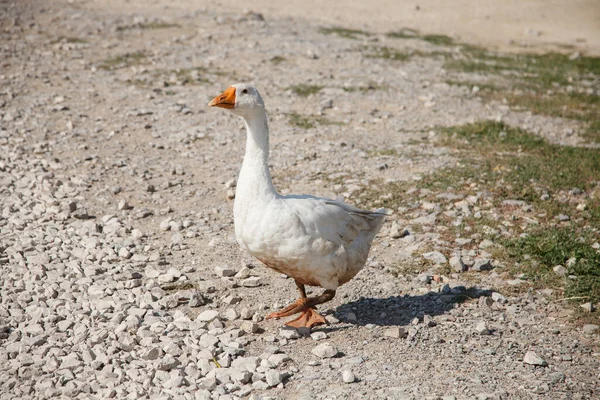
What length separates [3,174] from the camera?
991cm

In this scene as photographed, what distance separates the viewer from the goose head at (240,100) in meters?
6.26

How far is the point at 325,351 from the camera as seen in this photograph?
5.79m

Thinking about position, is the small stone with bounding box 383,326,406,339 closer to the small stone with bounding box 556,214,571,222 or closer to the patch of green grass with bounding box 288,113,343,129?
the small stone with bounding box 556,214,571,222

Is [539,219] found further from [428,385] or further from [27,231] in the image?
[27,231]

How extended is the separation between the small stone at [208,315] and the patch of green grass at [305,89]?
28.9 feet

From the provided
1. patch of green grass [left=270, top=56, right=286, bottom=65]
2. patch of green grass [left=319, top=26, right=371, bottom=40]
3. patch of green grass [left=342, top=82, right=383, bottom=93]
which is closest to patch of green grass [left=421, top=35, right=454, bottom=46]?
patch of green grass [left=319, top=26, right=371, bottom=40]

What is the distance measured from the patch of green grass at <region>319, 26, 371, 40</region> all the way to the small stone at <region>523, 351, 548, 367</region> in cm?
1608

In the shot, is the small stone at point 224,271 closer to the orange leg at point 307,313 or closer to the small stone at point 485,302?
the orange leg at point 307,313

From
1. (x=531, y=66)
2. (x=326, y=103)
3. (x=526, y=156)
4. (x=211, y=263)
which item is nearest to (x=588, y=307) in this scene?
(x=211, y=263)

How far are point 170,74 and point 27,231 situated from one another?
26.8ft

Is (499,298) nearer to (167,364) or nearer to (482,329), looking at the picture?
(482,329)

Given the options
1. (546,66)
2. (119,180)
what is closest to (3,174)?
(119,180)

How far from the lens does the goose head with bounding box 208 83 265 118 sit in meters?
6.26

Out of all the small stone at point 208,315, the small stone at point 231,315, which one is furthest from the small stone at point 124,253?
the small stone at point 231,315
